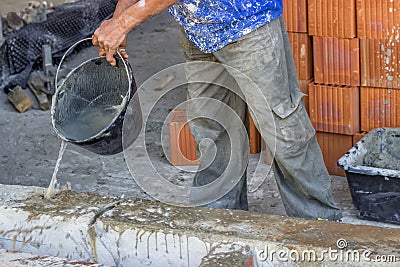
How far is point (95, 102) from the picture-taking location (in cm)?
414

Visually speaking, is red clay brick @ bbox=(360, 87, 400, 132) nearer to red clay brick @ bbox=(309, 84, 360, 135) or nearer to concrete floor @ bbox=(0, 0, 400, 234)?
red clay brick @ bbox=(309, 84, 360, 135)

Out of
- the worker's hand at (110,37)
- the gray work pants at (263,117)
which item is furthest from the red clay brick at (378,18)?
the worker's hand at (110,37)

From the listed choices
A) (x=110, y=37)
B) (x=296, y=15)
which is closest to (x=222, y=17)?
(x=110, y=37)

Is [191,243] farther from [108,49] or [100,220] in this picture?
[108,49]

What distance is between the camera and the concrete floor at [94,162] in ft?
16.7

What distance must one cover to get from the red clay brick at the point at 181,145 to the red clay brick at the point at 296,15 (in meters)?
0.98

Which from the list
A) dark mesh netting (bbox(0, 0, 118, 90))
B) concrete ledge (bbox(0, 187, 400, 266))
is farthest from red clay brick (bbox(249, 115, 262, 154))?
dark mesh netting (bbox(0, 0, 118, 90))

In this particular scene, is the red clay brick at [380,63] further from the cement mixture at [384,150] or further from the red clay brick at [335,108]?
the cement mixture at [384,150]

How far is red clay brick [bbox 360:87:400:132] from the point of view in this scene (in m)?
4.95

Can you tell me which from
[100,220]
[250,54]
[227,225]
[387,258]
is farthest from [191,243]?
[250,54]

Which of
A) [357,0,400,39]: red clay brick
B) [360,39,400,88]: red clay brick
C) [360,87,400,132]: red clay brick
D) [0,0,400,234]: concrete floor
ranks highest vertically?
[357,0,400,39]: red clay brick

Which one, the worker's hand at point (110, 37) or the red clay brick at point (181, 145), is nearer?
the worker's hand at point (110, 37)

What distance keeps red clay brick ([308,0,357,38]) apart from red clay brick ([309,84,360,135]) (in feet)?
1.07

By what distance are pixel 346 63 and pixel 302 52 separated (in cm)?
28
